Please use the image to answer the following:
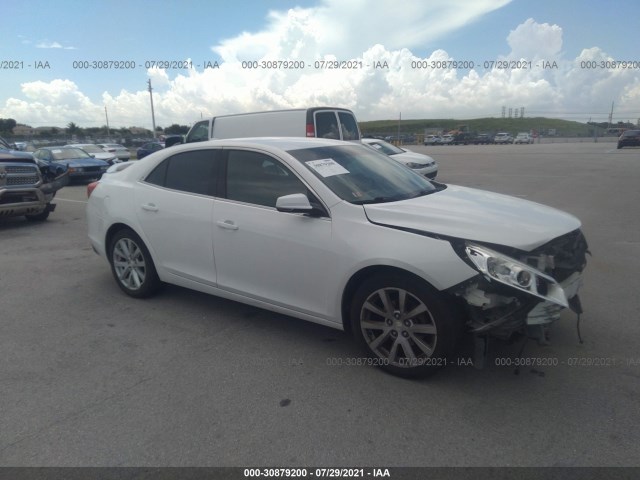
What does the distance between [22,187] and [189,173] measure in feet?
20.2

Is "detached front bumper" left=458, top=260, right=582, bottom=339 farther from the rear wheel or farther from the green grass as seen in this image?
the green grass

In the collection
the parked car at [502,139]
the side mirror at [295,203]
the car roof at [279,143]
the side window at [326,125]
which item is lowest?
the parked car at [502,139]

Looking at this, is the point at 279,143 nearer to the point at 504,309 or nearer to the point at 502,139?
the point at 504,309

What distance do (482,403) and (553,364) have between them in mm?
814

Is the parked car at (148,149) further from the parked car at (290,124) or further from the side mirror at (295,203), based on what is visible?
the side mirror at (295,203)

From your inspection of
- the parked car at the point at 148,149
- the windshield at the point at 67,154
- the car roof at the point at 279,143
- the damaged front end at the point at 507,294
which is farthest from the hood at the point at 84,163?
the damaged front end at the point at 507,294

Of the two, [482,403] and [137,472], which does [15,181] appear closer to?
[137,472]

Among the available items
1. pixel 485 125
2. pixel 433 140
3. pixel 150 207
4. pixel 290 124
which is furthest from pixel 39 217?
pixel 485 125

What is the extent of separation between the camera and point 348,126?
11.9 meters

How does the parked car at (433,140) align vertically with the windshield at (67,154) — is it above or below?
below

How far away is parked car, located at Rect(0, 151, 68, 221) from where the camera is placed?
28.4 ft

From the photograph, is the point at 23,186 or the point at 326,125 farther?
the point at 326,125

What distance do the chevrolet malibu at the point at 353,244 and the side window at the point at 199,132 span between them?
8.34 metres

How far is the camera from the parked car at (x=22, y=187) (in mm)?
8664
